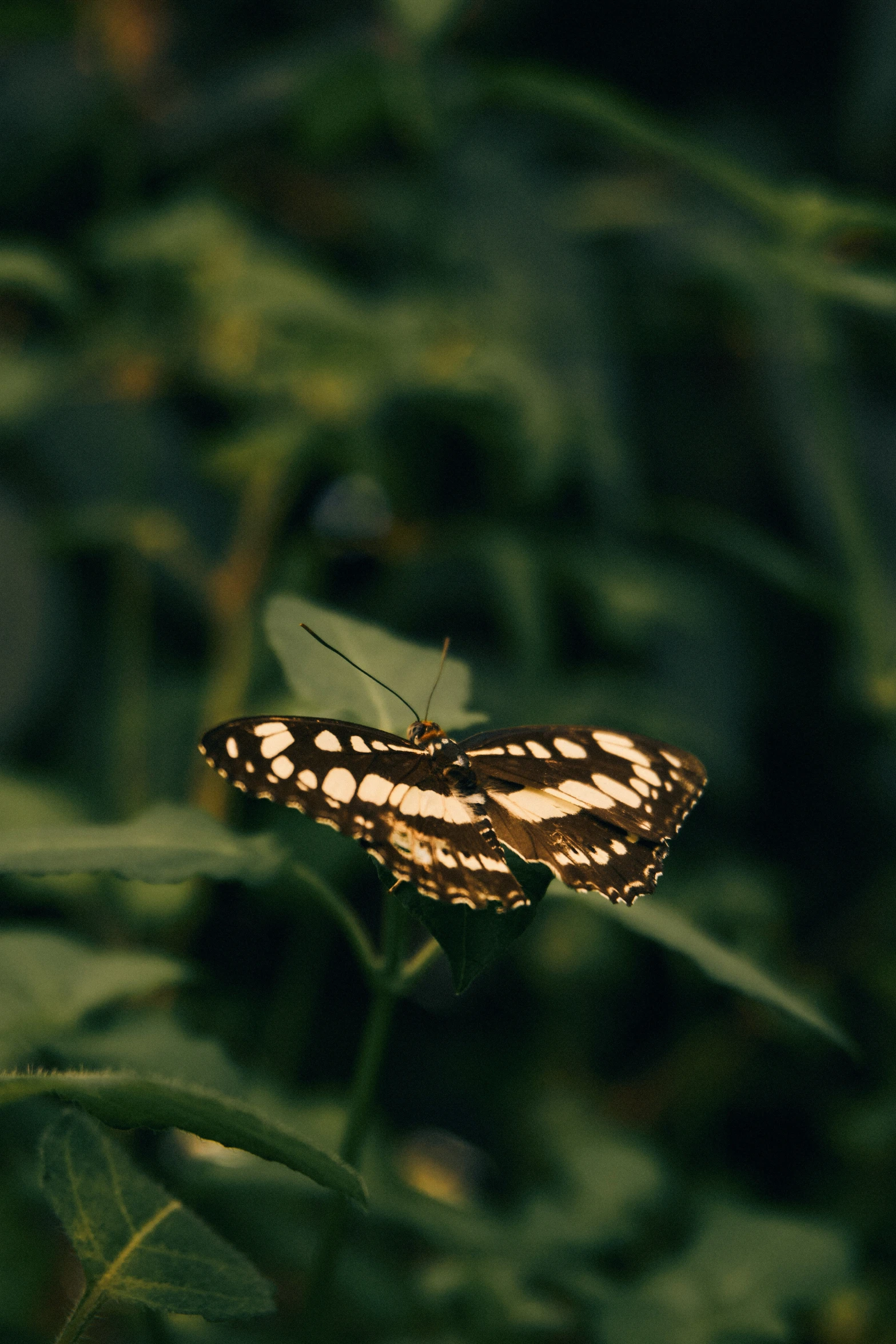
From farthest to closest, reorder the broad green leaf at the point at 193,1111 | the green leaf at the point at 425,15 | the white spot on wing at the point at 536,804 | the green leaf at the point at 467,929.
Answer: the green leaf at the point at 425,15 < the white spot on wing at the point at 536,804 < the green leaf at the point at 467,929 < the broad green leaf at the point at 193,1111

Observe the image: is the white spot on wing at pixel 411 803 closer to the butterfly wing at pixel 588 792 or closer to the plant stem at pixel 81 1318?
the butterfly wing at pixel 588 792

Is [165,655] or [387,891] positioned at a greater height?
[387,891]

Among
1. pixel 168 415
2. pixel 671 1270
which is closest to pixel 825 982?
pixel 671 1270

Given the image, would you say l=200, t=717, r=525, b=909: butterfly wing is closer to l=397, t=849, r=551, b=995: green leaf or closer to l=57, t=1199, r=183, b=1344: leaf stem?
l=397, t=849, r=551, b=995: green leaf

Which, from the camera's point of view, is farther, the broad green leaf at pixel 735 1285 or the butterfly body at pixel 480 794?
the broad green leaf at pixel 735 1285

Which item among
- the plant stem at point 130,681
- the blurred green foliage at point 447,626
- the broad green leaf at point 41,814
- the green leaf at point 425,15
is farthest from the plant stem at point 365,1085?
the green leaf at point 425,15

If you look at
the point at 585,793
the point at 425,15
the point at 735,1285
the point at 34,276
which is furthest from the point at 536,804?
the point at 425,15

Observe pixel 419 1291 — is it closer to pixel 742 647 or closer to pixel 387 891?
pixel 387 891
